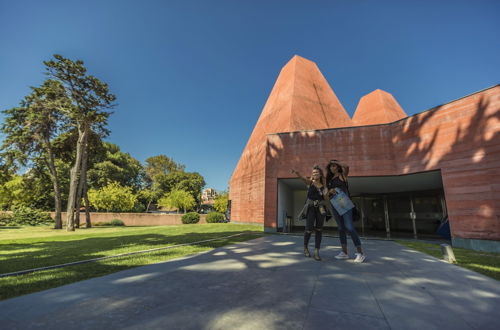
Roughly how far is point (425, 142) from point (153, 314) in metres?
12.4

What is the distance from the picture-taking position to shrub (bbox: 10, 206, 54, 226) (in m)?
25.7

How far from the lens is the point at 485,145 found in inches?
321

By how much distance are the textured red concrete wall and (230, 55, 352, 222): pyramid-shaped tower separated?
5.18 meters

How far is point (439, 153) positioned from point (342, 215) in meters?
8.03

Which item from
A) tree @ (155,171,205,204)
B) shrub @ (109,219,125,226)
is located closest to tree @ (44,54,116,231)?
shrub @ (109,219,125,226)

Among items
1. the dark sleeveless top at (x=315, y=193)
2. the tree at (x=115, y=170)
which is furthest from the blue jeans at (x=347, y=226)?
the tree at (x=115, y=170)

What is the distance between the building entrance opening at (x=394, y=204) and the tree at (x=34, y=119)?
2160 centimetres

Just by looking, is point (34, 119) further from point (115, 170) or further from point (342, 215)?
point (342, 215)

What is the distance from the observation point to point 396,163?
11.1 m

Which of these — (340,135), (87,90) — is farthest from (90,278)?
(87,90)

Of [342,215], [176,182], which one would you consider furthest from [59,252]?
[176,182]

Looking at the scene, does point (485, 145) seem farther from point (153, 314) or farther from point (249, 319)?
point (153, 314)

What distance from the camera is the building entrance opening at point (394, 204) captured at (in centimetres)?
1255

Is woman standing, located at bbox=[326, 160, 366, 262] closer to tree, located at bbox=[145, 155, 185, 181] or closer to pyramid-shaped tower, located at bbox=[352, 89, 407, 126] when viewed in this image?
pyramid-shaped tower, located at bbox=[352, 89, 407, 126]
